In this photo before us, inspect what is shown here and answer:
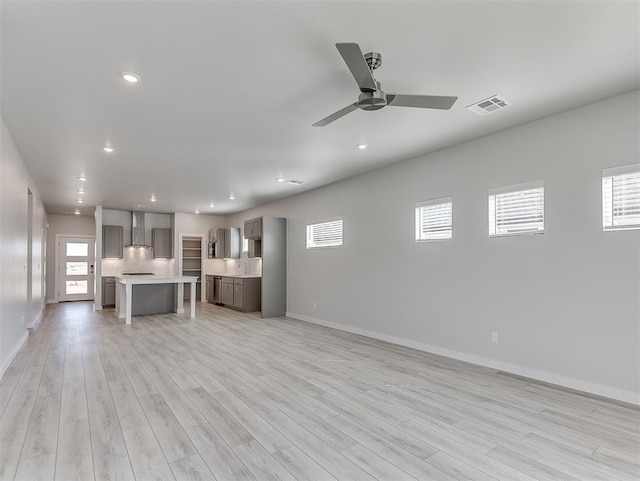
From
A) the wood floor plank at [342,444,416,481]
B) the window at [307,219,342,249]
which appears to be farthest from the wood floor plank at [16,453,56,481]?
the window at [307,219,342,249]

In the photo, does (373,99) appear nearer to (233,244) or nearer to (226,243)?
(233,244)

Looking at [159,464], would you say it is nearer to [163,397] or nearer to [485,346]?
[163,397]

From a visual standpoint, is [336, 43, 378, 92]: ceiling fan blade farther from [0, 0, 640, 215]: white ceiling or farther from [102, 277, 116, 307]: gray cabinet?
[102, 277, 116, 307]: gray cabinet

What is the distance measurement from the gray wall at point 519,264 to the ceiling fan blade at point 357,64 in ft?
7.82

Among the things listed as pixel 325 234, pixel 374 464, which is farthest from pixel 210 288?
pixel 374 464

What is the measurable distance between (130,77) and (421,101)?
2291 mm

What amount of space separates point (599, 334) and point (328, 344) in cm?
328

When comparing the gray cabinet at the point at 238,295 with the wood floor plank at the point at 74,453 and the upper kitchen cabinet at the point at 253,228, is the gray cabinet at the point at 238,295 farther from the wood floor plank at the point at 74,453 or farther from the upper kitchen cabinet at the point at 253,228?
the wood floor plank at the point at 74,453

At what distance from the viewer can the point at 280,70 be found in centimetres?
279

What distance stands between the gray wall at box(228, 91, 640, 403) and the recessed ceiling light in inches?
145

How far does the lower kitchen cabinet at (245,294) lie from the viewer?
29.1ft

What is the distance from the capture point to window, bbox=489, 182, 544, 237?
3840 millimetres

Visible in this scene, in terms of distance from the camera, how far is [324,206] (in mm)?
7082

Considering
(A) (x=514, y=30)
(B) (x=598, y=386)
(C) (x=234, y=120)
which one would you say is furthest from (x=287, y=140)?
(B) (x=598, y=386)
